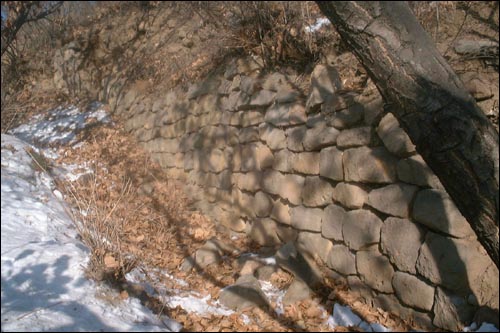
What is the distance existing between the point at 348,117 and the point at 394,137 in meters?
0.55

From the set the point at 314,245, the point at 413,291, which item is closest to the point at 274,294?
the point at 314,245

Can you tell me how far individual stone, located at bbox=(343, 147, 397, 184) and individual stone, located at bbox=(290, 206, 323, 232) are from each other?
54 cm

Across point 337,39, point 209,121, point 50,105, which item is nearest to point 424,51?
point 337,39

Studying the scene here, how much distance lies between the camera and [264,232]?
4.52 metres

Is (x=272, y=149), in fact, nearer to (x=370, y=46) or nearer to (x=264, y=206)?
(x=264, y=206)

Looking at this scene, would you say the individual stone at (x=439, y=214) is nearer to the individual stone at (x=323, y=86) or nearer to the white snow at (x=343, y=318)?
the white snow at (x=343, y=318)

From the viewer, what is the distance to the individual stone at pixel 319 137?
3.68 meters

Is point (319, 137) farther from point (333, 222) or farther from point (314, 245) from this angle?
point (314, 245)

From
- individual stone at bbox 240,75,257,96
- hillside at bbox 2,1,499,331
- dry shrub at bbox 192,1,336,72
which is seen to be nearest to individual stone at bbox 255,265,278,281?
hillside at bbox 2,1,499,331

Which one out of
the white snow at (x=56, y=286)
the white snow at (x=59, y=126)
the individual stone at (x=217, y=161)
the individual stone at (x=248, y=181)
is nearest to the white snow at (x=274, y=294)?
the white snow at (x=56, y=286)

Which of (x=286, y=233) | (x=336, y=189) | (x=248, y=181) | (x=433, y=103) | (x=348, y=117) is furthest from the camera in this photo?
(x=248, y=181)

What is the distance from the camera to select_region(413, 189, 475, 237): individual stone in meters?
2.63

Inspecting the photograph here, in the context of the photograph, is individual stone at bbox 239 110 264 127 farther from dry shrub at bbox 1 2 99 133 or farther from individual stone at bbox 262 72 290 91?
dry shrub at bbox 1 2 99 133

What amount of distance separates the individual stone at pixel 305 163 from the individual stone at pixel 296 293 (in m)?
1.04
